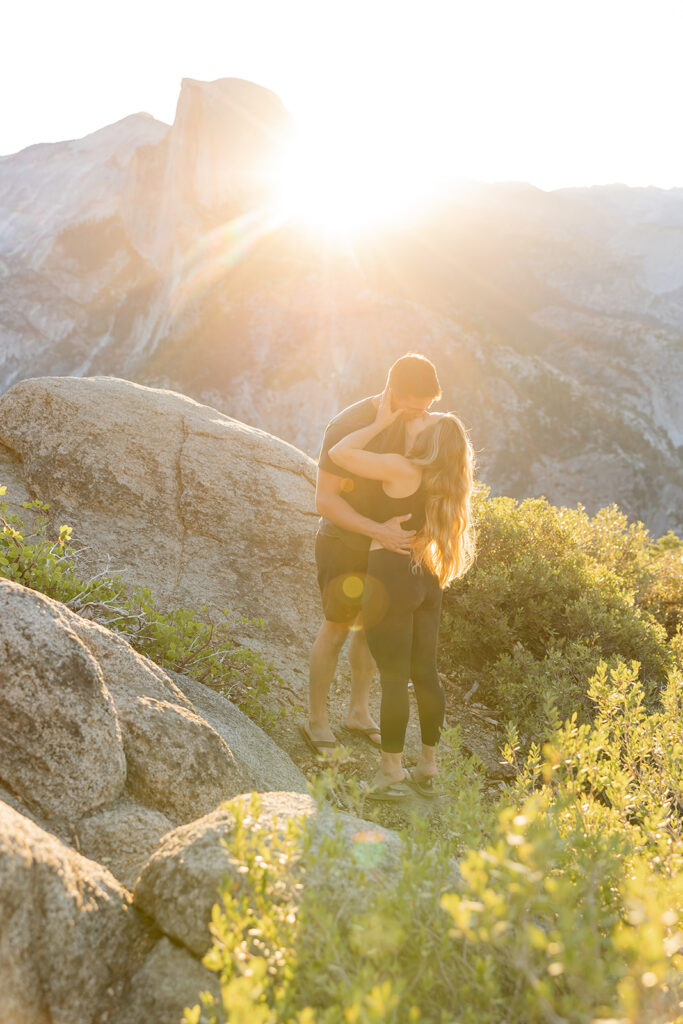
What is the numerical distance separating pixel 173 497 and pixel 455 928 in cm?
509

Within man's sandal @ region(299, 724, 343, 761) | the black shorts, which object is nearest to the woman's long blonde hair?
the black shorts

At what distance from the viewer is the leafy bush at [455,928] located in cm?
127

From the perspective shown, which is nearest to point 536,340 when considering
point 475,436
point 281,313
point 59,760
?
point 475,436

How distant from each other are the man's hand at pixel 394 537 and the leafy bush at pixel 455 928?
175 centimetres

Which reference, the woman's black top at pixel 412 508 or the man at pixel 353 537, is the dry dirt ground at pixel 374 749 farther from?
the woman's black top at pixel 412 508

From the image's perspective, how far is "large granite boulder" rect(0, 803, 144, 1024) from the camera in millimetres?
1670

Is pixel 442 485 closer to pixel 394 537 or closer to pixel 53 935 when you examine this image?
pixel 394 537

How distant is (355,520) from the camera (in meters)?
4.05

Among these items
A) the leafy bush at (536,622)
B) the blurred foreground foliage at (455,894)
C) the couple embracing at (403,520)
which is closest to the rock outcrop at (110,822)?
the blurred foreground foliage at (455,894)

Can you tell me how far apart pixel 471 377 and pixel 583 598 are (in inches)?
1654

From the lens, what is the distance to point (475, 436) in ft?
144

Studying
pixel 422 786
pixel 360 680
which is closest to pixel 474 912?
pixel 422 786

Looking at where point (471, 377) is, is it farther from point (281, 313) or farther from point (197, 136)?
point (197, 136)

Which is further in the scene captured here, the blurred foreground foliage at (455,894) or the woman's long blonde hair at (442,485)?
the woman's long blonde hair at (442,485)
